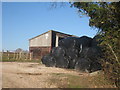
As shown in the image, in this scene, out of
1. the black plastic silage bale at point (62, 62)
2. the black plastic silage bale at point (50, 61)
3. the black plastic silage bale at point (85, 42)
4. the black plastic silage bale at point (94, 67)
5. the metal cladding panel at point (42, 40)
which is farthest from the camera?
the metal cladding panel at point (42, 40)

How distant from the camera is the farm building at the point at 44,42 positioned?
80.3 ft

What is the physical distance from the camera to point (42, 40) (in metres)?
26.1

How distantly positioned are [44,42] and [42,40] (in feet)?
2.33

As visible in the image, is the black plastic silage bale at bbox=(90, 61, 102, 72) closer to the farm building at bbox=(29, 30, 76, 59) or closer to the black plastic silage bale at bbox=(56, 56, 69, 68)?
the black plastic silage bale at bbox=(56, 56, 69, 68)

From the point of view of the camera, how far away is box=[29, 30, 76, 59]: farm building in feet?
80.3

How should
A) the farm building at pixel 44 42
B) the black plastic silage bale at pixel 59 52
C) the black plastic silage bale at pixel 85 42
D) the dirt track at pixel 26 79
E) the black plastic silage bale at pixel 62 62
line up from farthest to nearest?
the farm building at pixel 44 42
the black plastic silage bale at pixel 59 52
the black plastic silage bale at pixel 85 42
the black plastic silage bale at pixel 62 62
the dirt track at pixel 26 79

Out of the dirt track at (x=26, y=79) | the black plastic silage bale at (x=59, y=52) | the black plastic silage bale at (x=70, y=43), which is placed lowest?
the dirt track at (x=26, y=79)

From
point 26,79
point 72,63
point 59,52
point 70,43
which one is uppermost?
point 70,43

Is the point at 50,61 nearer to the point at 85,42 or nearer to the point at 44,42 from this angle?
the point at 85,42

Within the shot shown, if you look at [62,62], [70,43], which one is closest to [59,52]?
[62,62]

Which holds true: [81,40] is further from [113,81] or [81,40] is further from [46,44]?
[46,44]

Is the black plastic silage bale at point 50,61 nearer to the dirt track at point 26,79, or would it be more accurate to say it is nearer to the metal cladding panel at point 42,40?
the dirt track at point 26,79

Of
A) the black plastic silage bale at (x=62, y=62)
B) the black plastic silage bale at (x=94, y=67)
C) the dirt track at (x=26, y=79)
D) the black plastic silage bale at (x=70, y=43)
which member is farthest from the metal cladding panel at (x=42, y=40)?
the dirt track at (x=26, y=79)

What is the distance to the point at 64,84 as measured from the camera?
506 centimetres
